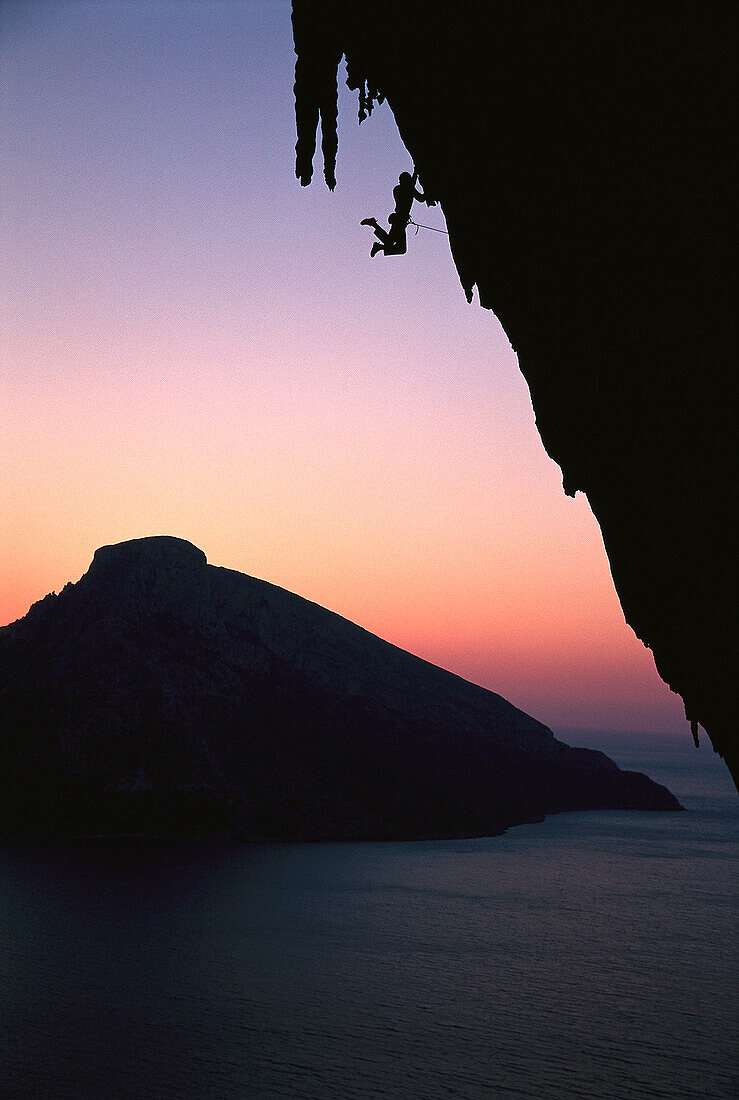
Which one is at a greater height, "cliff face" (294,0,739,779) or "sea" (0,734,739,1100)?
"cliff face" (294,0,739,779)

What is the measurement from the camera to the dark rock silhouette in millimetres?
118062

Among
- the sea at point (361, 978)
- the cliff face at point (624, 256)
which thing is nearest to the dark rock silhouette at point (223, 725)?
the sea at point (361, 978)

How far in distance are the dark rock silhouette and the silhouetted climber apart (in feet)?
404

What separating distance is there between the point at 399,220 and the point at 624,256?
2.04 m

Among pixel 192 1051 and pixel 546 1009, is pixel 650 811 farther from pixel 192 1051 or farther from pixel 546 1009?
pixel 192 1051

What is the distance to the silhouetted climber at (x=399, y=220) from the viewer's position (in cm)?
443

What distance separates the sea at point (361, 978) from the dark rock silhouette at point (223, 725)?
47.1 feet

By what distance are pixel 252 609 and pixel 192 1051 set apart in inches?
4034

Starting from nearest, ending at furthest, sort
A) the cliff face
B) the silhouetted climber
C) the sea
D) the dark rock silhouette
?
the cliff face
the silhouetted climber
the sea
the dark rock silhouette

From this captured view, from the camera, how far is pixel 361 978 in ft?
190

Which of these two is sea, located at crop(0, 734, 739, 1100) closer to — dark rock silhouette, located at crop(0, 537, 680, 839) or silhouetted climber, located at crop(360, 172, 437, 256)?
dark rock silhouette, located at crop(0, 537, 680, 839)

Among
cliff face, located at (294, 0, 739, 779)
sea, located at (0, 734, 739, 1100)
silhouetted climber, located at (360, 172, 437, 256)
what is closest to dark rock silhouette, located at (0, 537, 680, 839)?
sea, located at (0, 734, 739, 1100)

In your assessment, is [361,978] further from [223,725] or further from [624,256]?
[223,725]

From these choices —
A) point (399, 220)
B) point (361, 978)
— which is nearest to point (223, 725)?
point (361, 978)
